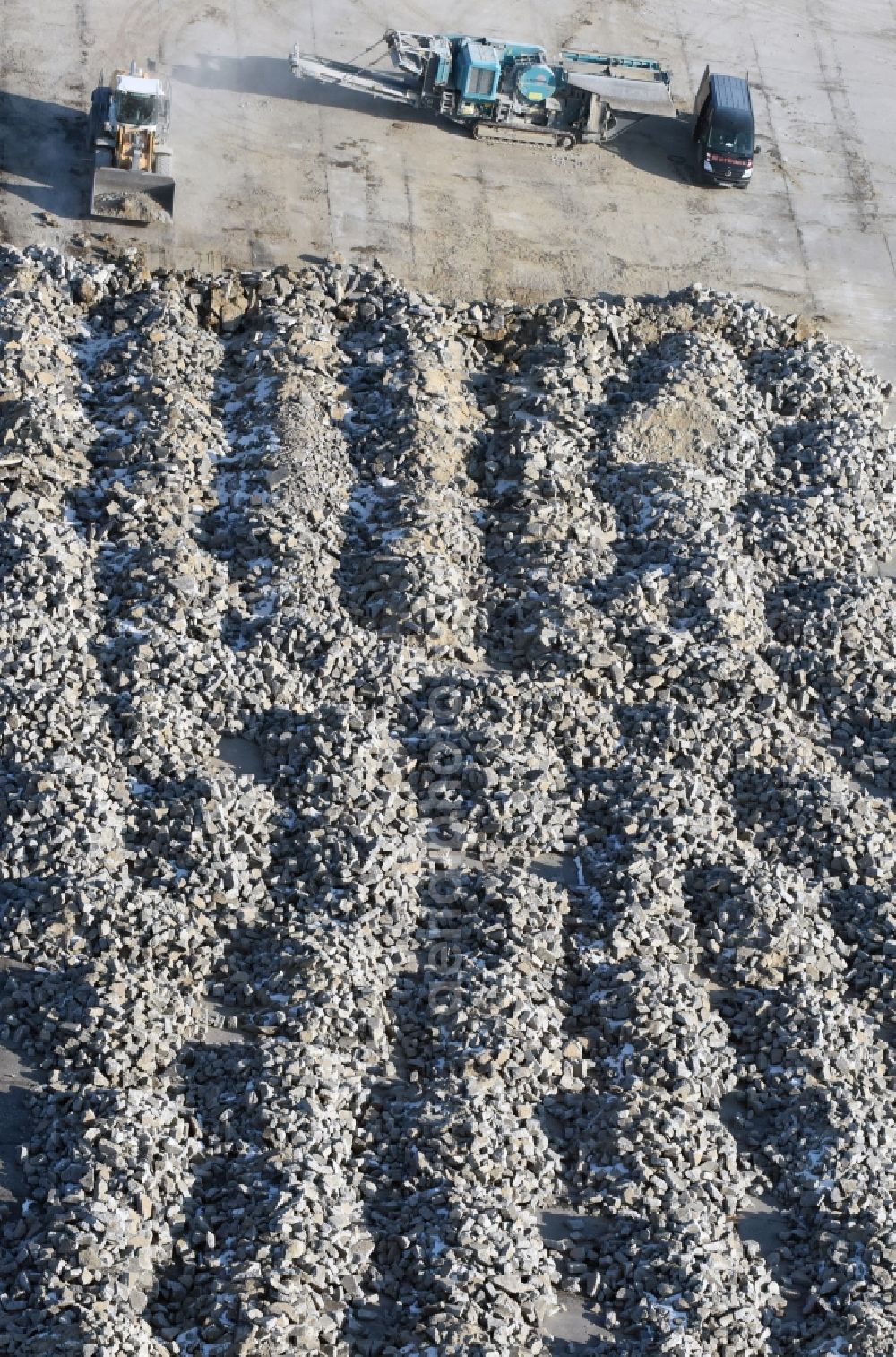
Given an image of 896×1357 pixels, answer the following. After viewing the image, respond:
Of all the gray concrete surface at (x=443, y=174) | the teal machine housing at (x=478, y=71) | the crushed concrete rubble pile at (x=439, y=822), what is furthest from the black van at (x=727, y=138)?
the crushed concrete rubble pile at (x=439, y=822)

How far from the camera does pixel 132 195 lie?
28.5 metres

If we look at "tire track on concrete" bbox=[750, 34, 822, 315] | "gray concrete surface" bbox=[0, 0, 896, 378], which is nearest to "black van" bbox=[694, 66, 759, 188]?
"gray concrete surface" bbox=[0, 0, 896, 378]

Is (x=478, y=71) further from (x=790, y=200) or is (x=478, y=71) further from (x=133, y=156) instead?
(x=133, y=156)

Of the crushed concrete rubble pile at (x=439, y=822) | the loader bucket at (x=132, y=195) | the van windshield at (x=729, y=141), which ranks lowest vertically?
the crushed concrete rubble pile at (x=439, y=822)

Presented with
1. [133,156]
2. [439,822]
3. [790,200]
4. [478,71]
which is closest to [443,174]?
[478,71]

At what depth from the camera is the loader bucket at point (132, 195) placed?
28.4 meters

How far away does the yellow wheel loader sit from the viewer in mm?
28328

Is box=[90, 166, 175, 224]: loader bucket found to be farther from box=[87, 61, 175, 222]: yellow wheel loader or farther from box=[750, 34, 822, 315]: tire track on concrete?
box=[750, 34, 822, 315]: tire track on concrete

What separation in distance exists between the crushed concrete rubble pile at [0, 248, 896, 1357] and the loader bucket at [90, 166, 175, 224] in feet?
3.66

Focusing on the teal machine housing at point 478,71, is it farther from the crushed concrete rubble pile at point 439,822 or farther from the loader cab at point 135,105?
the loader cab at point 135,105

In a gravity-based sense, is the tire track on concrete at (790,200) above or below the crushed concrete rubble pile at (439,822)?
above

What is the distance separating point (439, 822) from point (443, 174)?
12.1 m

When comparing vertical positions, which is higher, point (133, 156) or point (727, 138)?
point (727, 138)

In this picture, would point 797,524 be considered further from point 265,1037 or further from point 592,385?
Result: point 265,1037
